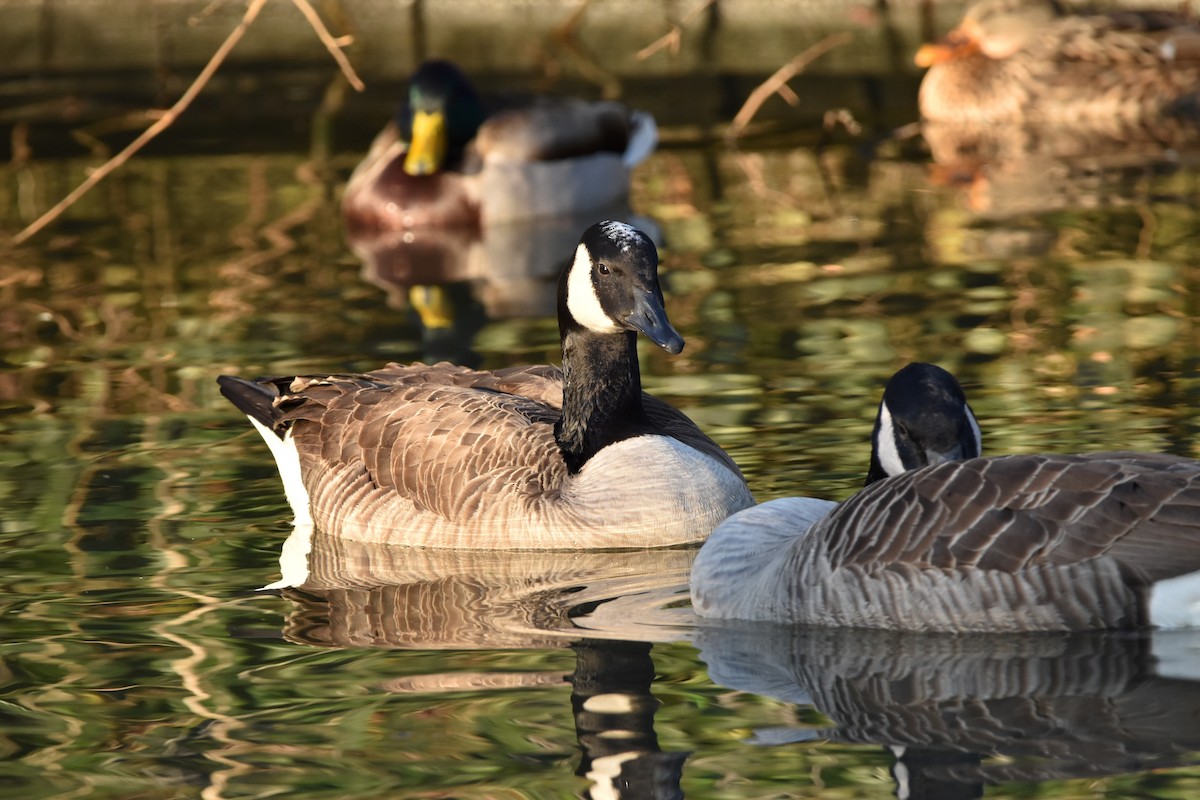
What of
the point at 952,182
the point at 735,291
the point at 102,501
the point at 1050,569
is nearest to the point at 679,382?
the point at 735,291

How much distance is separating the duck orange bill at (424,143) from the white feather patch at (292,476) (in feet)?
26.7

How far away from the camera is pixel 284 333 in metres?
14.0

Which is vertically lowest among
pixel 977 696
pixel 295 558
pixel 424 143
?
pixel 977 696

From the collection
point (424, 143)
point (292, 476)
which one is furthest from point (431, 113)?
point (292, 476)

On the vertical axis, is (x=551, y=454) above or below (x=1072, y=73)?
below

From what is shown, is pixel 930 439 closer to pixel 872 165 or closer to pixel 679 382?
pixel 679 382

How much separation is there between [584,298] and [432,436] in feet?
3.18

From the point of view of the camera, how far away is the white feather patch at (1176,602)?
7203 mm

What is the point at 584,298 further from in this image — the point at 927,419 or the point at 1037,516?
the point at 1037,516

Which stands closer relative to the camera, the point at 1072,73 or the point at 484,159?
the point at 484,159

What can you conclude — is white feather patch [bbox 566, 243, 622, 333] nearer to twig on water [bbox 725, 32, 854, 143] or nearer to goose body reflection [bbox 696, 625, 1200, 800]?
goose body reflection [bbox 696, 625, 1200, 800]

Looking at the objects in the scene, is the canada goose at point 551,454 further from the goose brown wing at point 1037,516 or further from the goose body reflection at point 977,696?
the goose brown wing at point 1037,516

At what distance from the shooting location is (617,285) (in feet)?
31.4

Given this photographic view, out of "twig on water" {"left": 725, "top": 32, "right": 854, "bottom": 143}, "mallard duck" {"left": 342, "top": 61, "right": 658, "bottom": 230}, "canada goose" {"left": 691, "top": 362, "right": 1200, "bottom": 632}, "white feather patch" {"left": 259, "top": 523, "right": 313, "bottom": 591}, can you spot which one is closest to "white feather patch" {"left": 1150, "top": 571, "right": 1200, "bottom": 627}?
"canada goose" {"left": 691, "top": 362, "right": 1200, "bottom": 632}
